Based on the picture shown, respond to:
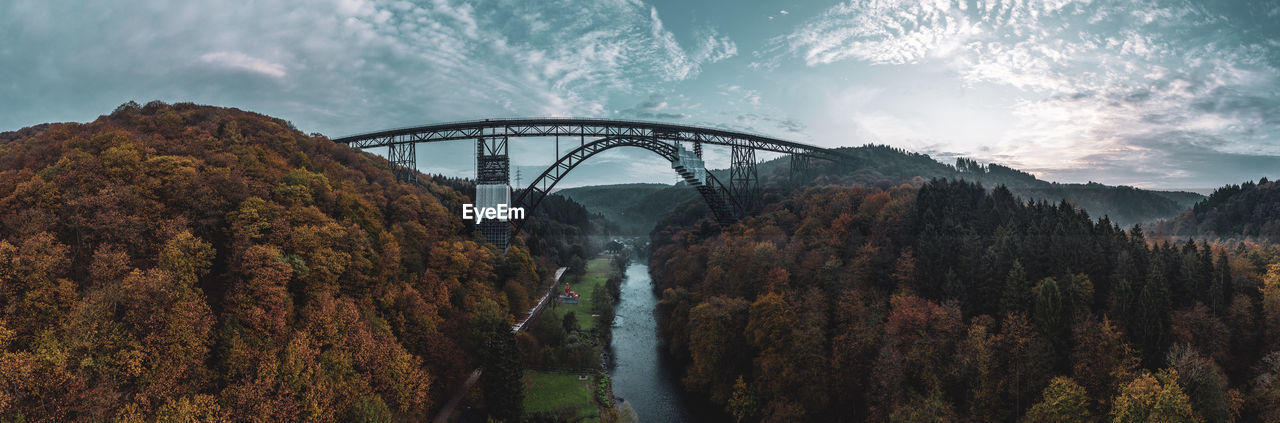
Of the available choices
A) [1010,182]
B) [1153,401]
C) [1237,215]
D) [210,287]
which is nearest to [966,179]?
[1010,182]

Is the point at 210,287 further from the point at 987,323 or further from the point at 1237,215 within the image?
the point at 1237,215

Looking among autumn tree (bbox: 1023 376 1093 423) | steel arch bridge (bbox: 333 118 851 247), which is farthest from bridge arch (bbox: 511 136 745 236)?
autumn tree (bbox: 1023 376 1093 423)

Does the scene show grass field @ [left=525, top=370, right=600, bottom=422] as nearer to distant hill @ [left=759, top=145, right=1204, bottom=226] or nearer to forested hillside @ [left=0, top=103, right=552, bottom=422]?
forested hillside @ [left=0, top=103, right=552, bottom=422]

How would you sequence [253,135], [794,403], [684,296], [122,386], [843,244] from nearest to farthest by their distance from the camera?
[122,386]
[794,403]
[253,135]
[843,244]
[684,296]

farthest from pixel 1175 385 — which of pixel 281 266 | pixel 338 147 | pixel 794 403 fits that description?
pixel 338 147

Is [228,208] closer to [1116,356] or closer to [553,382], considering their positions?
[553,382]

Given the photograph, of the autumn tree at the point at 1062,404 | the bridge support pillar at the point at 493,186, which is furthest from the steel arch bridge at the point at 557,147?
the autumn tree at the point at 1062,404
